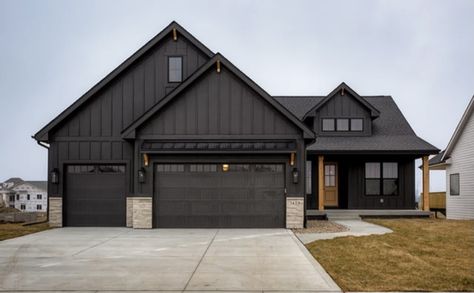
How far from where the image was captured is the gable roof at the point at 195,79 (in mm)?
17406

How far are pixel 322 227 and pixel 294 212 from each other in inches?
48.8

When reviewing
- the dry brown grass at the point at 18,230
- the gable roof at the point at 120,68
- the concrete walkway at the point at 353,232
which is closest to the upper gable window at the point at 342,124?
the concrete walkway at the point at 353,232

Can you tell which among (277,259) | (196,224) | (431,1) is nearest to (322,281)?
(277,259)

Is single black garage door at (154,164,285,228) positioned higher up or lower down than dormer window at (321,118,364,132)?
lower down

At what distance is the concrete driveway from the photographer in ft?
27.4

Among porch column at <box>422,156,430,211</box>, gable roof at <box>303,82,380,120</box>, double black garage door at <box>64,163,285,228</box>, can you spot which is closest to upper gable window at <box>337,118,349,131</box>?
gable roof at <box>303,82,380,120</box>

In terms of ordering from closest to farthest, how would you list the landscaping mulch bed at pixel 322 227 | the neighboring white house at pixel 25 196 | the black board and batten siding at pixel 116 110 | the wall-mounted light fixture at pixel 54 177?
the landscaping mulch bed at pixel 322 227, the wall-mounted light fixture at pixel 54 177, the black board and batten siding at pixel 116 110, the neighboring white house at pixel 25 196

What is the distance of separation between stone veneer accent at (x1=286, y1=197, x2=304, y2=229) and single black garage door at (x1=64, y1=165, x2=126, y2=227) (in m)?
6.47

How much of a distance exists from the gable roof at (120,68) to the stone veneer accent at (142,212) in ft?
14.8

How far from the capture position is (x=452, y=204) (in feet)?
81.4

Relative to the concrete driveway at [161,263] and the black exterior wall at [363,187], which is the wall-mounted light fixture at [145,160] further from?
the black exterior wall at [363,187]

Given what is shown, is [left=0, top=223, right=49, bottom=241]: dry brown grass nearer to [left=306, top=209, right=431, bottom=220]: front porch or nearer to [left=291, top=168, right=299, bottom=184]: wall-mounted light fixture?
[left=291, top=168, right=299, bottom=184]: wall-mounted light fixture

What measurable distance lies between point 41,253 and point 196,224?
6877 millimetres

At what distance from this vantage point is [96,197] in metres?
18.7
